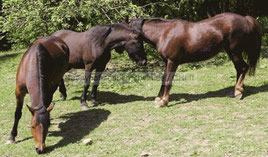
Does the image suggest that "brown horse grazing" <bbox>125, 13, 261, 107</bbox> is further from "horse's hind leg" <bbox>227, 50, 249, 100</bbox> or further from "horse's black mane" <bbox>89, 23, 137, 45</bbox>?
"horse's black mane" <bbox>89, 23, 137, 45</bbox>

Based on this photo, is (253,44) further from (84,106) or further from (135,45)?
(84,106)

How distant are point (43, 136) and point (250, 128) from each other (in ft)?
10.6

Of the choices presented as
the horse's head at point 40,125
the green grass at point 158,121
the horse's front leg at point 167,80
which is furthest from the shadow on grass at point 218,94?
the horse's head at point 40,125

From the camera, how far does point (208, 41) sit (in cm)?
646

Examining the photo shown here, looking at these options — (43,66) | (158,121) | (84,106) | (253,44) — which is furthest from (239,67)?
(43,66)

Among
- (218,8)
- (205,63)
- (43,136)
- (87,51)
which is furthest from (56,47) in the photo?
(218,8)

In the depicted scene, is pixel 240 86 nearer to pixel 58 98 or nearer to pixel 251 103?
pixel 251 103

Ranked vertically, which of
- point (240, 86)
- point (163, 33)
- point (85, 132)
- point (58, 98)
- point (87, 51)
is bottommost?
point (58, 98)

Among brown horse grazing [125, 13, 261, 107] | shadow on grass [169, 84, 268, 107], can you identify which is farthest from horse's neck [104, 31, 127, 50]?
shadow on grass [169, 84, 268, 107]

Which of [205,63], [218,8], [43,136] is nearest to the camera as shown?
[43,136]

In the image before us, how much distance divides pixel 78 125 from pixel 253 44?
4.03 metres

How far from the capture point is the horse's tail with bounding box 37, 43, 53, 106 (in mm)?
4848

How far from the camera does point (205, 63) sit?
10898 millimetres

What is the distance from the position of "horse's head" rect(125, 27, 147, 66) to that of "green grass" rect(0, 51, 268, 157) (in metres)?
1.04
